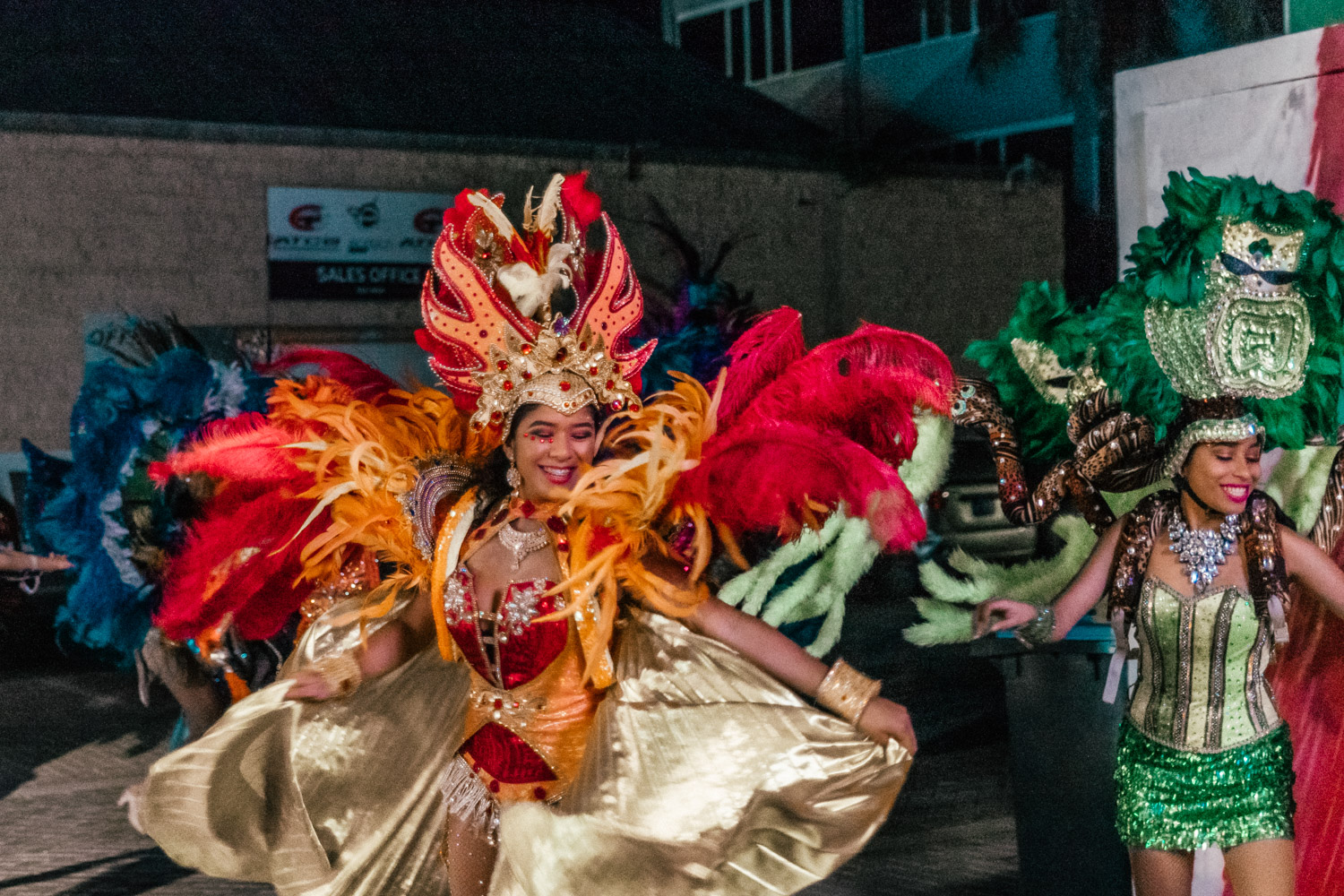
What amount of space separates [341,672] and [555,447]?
0.75 meters

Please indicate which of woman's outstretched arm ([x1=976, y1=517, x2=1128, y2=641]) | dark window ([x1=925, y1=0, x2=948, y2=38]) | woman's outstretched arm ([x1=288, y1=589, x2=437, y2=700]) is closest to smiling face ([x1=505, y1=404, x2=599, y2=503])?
woman's outstretched arm ([x1=288, y1=589, x2=437, y2=700])

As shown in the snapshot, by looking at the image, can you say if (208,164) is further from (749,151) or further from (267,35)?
(749,151)

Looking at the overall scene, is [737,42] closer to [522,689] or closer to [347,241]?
[347,241]

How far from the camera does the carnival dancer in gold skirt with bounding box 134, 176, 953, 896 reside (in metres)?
3.12

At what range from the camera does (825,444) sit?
3.24 meters

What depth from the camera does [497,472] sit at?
3.63 metres

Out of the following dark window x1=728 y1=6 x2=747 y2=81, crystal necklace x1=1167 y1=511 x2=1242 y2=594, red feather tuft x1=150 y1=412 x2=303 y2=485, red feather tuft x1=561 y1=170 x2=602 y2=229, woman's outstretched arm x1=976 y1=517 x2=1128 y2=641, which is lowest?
woman's outstretched arm x1=976 y1=517 x2=1128 y2=641

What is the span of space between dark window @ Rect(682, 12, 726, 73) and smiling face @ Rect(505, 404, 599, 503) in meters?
21.8

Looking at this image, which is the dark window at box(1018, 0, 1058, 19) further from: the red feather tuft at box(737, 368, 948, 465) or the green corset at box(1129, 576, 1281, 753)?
the red feather tuft at box(737, 368, 948, 465)

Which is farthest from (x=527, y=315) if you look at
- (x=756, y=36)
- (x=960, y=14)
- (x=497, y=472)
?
(x=756, y=36)

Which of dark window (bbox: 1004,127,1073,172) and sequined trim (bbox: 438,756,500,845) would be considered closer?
sequined trim (bbox: 438,756,500,845)

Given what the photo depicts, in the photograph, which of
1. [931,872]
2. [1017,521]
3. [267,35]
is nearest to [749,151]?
[267,35]

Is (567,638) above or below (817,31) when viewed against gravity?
below

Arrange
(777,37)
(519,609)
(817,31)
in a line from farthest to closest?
1. (777,37)
2. (817,31)
3. (519,609)
